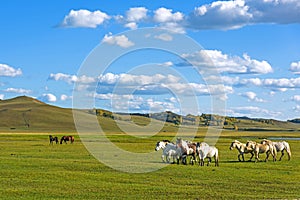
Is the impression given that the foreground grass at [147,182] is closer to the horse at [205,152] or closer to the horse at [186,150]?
the horse at [205,152]

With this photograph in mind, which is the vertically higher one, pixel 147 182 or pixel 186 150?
pixel 186 150

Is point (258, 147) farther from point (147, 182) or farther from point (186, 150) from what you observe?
point (147, 182)

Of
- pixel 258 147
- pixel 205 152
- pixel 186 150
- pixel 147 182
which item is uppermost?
pixel 258 147

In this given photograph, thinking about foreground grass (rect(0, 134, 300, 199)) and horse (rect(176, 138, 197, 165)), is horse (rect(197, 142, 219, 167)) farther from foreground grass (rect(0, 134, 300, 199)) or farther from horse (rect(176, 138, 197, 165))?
foreground grass (rect(0, 134, 300, 199))

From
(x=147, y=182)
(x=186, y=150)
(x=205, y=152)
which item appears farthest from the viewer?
(x=186, y=150)

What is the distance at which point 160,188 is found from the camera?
2159cm

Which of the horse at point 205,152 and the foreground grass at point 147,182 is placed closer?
the foreground grass at point 147,182

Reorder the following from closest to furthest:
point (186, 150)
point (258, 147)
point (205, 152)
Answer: point (205, 152), point (186, 150), point (258, 147)

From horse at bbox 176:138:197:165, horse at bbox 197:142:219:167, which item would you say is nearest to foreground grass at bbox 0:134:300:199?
horse at bbox 197:142:219:167

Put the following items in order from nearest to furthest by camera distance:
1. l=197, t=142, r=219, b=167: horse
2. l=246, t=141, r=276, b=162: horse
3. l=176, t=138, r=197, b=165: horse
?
l=197, t=142, r=219, b=167: horse
l=176, t=138, r=197, b=165: horse
l=246, t=141, r=276, b=162: horse

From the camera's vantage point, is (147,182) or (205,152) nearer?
(147,182)

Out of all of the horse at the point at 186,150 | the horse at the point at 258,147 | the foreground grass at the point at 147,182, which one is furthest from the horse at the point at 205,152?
the horse at the point at 258,147

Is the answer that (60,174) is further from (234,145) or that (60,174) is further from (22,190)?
(234,145)

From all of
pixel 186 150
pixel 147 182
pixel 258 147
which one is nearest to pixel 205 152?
pixel 186 150
